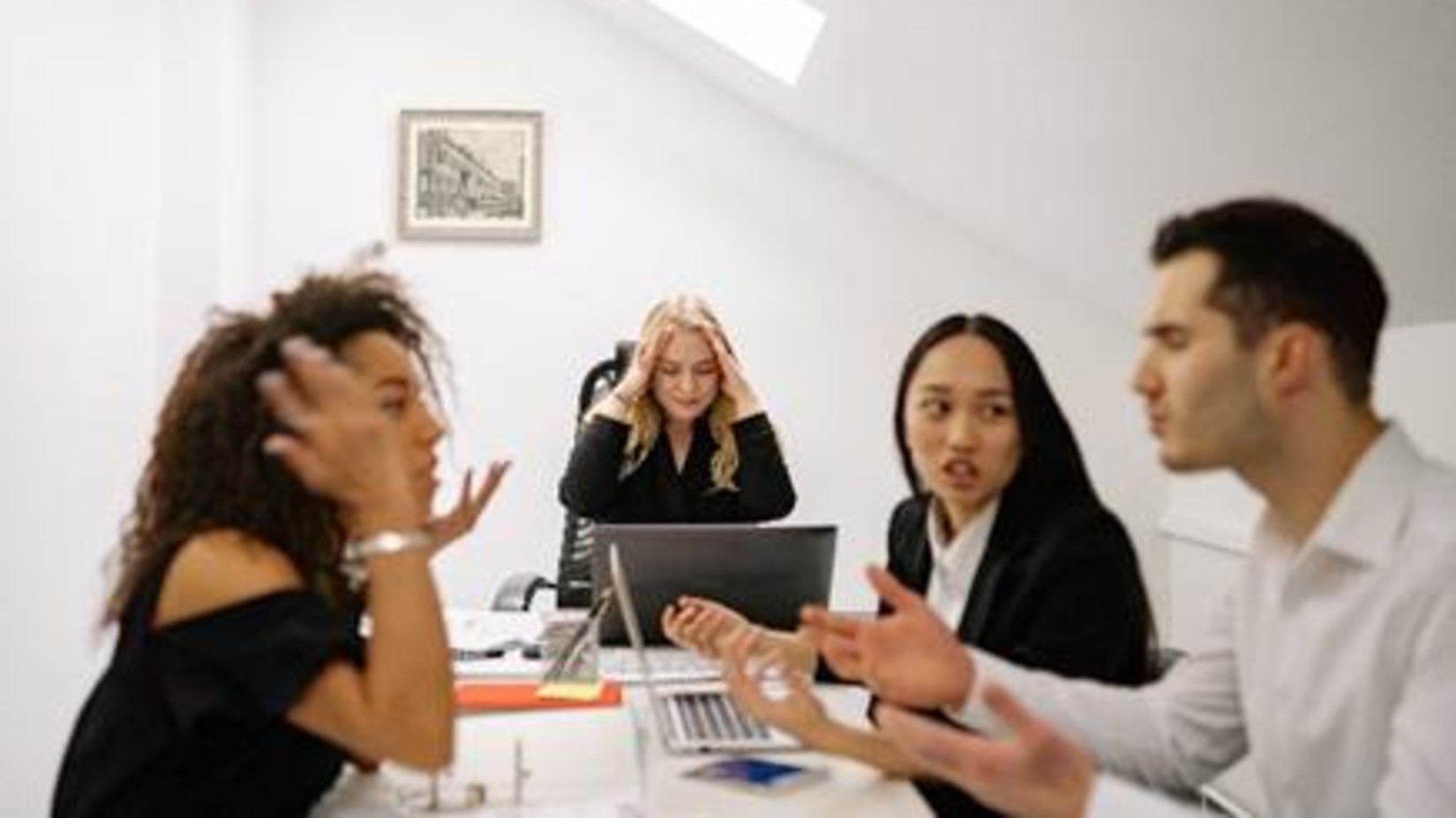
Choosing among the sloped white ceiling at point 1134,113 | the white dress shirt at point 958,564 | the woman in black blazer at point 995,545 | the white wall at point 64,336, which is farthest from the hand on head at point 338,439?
the white wall at point 64,336

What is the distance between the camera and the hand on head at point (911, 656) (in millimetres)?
1368

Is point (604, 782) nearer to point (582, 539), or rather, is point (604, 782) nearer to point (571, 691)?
point (571, 691)

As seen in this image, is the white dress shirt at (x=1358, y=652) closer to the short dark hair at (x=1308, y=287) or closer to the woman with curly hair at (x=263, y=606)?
the short dark hair at (x=1308, y=287)

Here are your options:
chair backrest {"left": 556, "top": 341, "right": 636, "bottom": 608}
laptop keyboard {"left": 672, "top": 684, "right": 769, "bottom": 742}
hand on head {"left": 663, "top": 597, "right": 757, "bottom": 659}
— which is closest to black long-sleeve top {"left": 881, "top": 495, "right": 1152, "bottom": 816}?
laptop keyboard {"left": 672, "top": 684, "right": 769, "bottom": 742}

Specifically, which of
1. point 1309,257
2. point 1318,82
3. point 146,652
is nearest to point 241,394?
point 146,652

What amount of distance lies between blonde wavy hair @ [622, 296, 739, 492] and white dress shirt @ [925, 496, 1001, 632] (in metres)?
1.09

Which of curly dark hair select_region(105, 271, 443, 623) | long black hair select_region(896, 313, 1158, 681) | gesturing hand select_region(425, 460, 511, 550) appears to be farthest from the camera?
gesturing hand select_region(425, 460, 511, 550)

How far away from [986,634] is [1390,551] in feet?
1.95

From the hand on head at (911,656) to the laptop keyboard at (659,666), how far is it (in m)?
0.62

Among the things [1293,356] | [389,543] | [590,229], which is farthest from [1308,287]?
[590,229]

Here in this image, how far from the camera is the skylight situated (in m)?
3.46

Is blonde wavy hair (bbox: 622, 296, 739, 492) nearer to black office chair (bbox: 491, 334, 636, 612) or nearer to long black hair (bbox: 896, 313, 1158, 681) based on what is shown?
black office chair (bbox: 491, 334, 636, 612)

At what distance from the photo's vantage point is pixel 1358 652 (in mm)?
1114

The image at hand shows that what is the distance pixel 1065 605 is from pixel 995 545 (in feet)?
0.49
